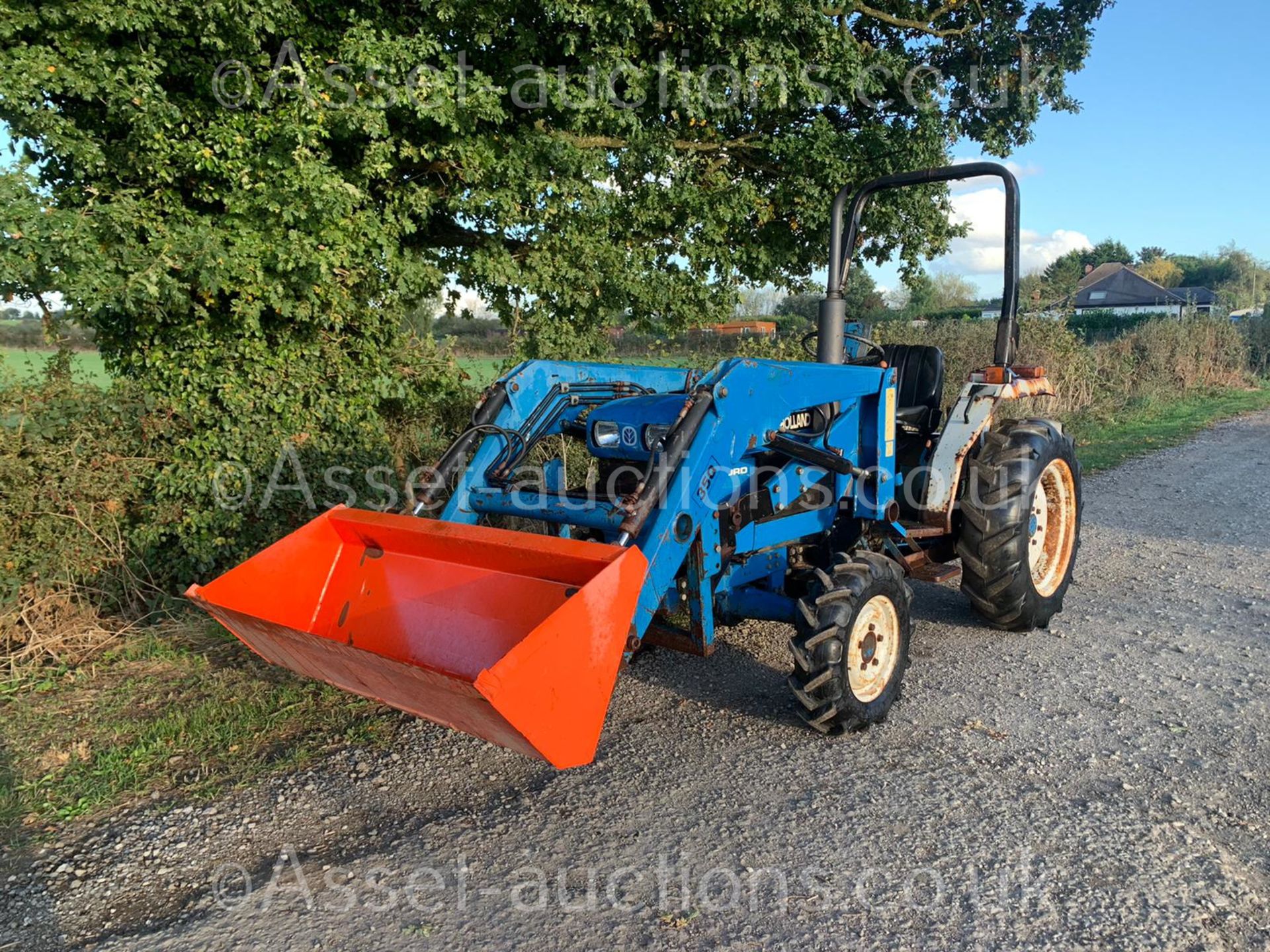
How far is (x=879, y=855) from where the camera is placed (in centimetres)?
302

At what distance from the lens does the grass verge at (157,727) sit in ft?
12.0

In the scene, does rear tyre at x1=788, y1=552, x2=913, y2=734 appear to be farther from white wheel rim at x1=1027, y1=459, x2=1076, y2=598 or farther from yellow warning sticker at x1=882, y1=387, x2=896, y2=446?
white wheel rim at x1=1027, y1=459, x2=1076, y2=598

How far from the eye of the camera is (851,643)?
380 cm

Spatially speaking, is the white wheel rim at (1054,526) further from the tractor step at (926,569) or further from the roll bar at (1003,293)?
the roll bar at (1003,293)

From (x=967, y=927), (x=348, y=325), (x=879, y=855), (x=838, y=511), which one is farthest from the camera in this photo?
(x=348, y=325)

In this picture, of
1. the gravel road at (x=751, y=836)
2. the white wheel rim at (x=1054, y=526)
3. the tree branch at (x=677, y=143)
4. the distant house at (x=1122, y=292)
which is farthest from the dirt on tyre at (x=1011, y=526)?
the distant house at (x=1122, y=292)

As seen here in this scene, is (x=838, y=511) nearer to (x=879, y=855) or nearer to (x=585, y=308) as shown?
(x=879, y=855)

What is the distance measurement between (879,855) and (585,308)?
6.00 metres

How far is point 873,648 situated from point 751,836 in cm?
113

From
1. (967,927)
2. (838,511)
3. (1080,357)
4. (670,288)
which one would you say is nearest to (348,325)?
(670,288)

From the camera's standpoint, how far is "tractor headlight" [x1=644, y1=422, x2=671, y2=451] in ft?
13.3

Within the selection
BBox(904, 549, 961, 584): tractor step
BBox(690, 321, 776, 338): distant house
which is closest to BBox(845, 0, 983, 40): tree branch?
BBox(690, 321, 776, 338): distant house

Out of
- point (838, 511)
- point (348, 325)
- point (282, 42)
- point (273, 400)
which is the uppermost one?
point (282, 42)

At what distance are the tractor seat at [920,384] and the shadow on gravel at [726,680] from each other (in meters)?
1.96
